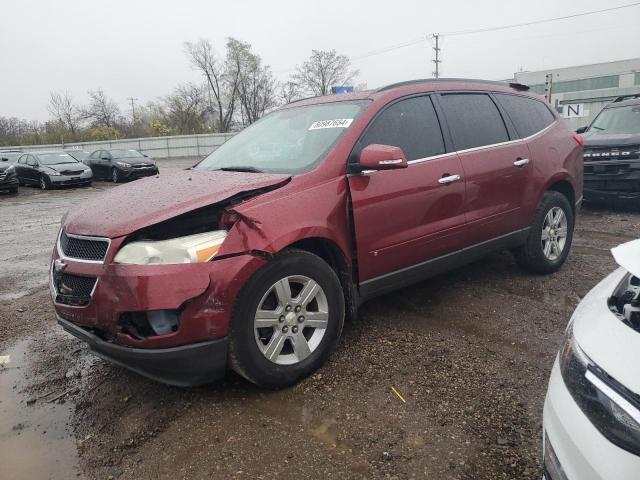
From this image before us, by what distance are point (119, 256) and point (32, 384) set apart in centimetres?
139

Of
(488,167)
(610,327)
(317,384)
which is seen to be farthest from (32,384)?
(488,167)

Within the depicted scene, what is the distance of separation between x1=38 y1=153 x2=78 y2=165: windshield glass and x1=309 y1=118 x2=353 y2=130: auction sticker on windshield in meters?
18.2

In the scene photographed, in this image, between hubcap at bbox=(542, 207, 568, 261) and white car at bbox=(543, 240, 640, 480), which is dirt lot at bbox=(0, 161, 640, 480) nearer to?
hubcap at bbox=(542, 207, 568, 261)

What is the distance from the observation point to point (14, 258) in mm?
6719

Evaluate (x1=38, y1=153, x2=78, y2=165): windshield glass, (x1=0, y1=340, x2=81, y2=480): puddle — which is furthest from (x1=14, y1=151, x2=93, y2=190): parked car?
(x1=0, y1=340, x2=81, y2=480): puddle

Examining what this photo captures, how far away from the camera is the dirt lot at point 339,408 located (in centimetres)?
224

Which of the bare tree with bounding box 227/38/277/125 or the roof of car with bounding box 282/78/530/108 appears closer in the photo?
the roof of car with bounding box 282/78/530/108

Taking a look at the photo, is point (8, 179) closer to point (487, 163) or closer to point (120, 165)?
point (120, 165)

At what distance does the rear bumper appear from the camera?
2438mm

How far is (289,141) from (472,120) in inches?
62.8

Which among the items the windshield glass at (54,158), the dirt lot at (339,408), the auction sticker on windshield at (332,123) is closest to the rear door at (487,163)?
the dirt lot at (339,408)

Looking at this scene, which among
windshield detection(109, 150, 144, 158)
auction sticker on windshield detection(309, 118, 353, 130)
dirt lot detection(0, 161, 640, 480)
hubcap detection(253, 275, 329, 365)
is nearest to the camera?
dirt lot detection(0, 161, 640, 480)

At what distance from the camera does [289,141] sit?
3525 millimetres

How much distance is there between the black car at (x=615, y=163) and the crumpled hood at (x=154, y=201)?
6.57m
